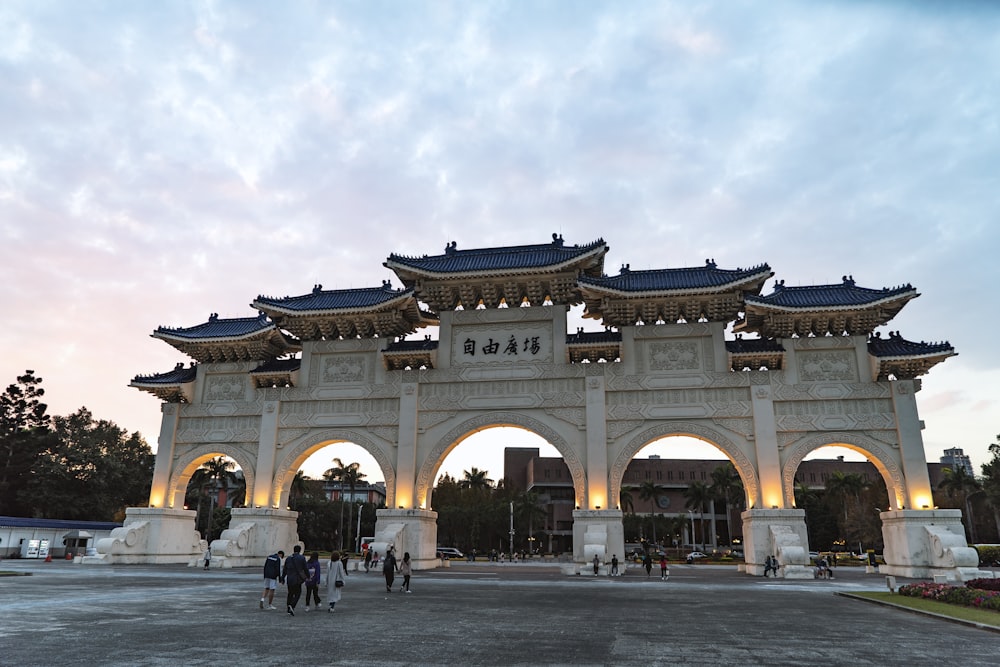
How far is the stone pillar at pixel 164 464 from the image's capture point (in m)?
27.5

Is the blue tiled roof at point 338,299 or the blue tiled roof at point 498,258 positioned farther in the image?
the blue tiled roof at point 338,299

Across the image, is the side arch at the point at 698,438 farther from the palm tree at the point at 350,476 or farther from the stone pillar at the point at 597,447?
the palm tree at the point at 350,476

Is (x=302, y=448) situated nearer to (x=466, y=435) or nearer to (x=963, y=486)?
(x=466, y=435)

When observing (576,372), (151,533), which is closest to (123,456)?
(151,533)

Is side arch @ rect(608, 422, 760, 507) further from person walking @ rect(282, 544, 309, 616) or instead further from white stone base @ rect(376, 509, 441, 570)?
person walking @ rect(282, 544, 309, 616)

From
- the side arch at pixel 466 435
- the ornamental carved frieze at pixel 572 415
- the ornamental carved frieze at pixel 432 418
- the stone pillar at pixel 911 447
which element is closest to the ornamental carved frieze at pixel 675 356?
the ornamental carved frieze at pixel 572 415

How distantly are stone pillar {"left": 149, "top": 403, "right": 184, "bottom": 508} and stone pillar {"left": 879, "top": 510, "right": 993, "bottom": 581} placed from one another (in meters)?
27.6

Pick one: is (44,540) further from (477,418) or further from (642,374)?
(642,374)

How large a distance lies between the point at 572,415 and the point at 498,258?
7056 mm

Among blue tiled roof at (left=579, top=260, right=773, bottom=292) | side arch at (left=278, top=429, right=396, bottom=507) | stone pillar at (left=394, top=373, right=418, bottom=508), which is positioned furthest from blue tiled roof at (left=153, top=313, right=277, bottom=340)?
blue tiled roof at (left=579, top=260, right=773, bottom=292)

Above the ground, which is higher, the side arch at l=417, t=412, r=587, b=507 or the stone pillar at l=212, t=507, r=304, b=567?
the side arch at l=417, t=412, r=587, b=507

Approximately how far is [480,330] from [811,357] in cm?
1248

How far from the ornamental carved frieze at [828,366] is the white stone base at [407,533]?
14.9 meters

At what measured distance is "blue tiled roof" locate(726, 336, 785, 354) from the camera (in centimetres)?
2378
